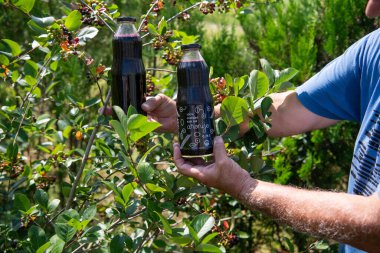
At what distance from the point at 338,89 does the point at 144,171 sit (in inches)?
35.1

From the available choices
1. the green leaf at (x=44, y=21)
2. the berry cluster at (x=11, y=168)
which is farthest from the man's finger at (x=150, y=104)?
the berry cluster at (x=11, y=168)

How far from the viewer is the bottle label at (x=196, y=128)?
192 cm

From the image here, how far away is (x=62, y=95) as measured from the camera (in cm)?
293

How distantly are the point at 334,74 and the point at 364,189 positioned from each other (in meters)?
0.46

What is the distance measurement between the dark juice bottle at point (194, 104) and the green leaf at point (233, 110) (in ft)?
0.30

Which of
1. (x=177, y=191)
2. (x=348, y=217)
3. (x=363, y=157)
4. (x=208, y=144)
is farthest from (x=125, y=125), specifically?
(x=363, y=157)

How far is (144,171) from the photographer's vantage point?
6.32ft

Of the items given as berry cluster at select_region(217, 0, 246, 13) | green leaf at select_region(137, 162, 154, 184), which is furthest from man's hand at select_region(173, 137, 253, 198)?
berry cluster at select_region(217, 0, 246, 13)

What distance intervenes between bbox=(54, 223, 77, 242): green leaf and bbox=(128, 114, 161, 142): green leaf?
429 millimetres

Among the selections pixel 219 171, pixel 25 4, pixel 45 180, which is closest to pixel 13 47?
pixel 25 4

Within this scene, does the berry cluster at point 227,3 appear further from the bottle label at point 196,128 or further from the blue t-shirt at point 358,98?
the bottle label at point 196,128

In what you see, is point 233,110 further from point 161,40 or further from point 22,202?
point 22,202

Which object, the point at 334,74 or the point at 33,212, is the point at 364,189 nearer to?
the point at 334,74

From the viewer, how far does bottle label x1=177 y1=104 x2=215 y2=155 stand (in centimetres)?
192
